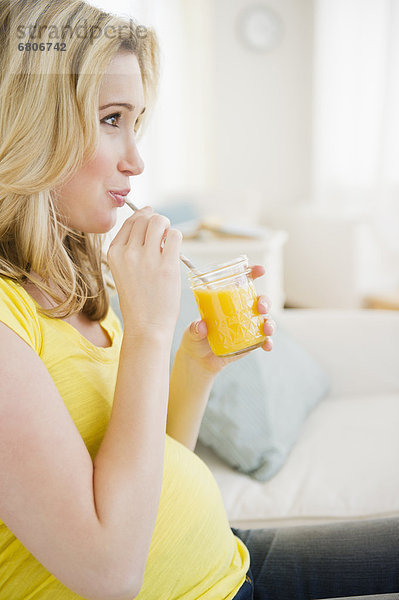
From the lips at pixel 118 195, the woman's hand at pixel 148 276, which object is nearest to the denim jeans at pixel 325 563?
the woman's hand at pixel 148 276

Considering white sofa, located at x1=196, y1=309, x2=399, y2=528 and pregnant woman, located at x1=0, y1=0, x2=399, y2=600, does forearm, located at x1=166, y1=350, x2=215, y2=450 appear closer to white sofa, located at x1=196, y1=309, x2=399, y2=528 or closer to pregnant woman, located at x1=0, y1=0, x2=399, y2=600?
pregnant woman, located at x1=0, y1=0, x2=399, y2=600

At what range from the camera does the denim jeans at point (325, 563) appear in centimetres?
97

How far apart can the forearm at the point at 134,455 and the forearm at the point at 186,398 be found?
298 millimetres

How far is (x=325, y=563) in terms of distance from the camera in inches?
38.8

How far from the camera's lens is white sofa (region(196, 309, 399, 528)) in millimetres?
1306

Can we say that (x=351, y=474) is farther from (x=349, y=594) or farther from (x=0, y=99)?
(x=0, y=99)

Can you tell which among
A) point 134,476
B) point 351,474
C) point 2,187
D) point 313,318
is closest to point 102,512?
point 134,476

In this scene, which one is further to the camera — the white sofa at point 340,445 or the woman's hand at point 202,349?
the white sofa at point 340,445

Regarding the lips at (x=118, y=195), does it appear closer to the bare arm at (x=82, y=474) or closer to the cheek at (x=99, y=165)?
the cheek at (x=99, y=165)

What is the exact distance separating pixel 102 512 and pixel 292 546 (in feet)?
1.52

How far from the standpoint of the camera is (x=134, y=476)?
2.26 feet

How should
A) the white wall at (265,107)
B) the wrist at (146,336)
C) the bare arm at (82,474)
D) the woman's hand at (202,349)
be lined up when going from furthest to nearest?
1. the white wall at (265,107)
2. the woman's hand at (202,349)
3. the wrist at (146,336)
4. the bare arm at (82,474)

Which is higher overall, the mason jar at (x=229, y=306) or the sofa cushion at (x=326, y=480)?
the mason jar at (x=229, y=306)

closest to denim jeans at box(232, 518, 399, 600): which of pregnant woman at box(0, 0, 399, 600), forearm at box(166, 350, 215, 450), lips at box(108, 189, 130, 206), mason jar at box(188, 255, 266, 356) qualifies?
pregnant woman at box(0, 0, 399, 600)
